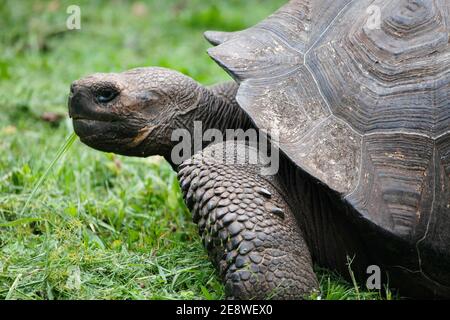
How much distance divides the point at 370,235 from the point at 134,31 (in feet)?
22.2

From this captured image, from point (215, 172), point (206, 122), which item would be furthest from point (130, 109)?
point (215, 172)

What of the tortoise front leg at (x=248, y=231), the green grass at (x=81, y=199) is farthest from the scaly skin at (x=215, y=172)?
the green grass at (x=81, y=199)

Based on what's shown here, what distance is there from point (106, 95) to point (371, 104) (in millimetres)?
1431

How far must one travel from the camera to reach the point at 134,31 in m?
9.48

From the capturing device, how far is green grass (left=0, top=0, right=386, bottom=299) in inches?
134

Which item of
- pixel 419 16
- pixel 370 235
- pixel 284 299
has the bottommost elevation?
pixel 284 299

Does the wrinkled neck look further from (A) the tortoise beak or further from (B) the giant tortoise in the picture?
(A) the tortoise beak

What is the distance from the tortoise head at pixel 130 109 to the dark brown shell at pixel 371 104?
412 mm

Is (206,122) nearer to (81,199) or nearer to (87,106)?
(87,106)

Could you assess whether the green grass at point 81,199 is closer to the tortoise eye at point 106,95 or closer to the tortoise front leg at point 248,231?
the tortoise front leg at point 248,231

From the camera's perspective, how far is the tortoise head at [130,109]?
3.86 m

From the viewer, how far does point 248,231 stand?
3.23 meters

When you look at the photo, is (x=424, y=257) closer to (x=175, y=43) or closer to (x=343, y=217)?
(x=343, y=217)

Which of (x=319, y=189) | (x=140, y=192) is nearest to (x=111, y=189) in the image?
(x=140, y=192)
